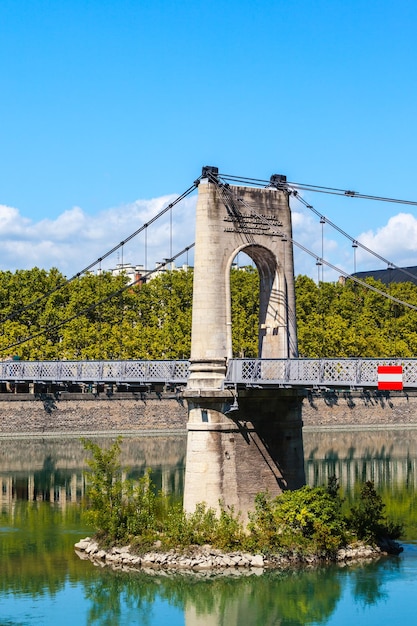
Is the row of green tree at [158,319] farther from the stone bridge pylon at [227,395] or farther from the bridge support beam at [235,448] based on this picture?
the bridge support beam at [235,448]

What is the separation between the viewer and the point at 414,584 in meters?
31.5

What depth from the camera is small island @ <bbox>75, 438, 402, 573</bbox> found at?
33.1 m

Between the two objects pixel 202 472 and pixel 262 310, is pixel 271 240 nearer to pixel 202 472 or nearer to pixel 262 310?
pixel 262 310

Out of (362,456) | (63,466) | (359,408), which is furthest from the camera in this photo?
(359,408)

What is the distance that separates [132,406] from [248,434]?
41.2 meters

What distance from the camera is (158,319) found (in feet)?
301

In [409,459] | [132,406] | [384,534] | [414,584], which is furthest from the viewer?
[132,406]

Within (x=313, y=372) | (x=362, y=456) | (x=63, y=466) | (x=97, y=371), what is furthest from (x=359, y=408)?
(x=313, y=372)

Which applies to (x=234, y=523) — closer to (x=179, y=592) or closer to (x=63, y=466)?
(x=179, y=592)

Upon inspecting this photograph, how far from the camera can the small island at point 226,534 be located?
3312cm

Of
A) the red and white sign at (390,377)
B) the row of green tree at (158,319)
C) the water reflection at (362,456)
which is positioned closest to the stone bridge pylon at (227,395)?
the red and white sign at (390,377)

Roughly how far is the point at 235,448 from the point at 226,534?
2.94 metres

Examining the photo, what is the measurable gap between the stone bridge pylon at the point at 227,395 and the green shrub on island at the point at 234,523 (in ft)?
2.38

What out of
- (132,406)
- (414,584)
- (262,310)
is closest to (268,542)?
(414,584)
